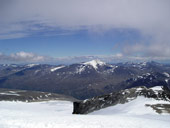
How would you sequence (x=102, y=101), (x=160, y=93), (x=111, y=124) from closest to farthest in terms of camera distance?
(x=111, y=124) → (x=160, y=93) → (x=102, y=101)

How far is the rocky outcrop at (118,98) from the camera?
223 ft

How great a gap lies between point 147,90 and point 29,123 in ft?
199

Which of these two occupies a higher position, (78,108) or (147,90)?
(147,90)

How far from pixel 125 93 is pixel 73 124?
183 feet

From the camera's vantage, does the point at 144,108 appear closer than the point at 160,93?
Yes

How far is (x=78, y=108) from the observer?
76.5 meters

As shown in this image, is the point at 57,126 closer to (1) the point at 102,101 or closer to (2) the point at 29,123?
(2) the point at 29,123

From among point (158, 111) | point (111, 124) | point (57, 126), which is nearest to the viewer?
point (57, 126)

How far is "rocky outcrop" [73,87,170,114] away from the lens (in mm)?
68006

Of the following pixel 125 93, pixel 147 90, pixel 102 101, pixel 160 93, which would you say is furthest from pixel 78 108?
pixel 160 93

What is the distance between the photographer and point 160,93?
70312 mm

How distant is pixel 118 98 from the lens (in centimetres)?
7150

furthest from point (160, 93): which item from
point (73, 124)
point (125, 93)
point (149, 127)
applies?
point (73, 124)

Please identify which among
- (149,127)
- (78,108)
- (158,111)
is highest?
(149,127)
